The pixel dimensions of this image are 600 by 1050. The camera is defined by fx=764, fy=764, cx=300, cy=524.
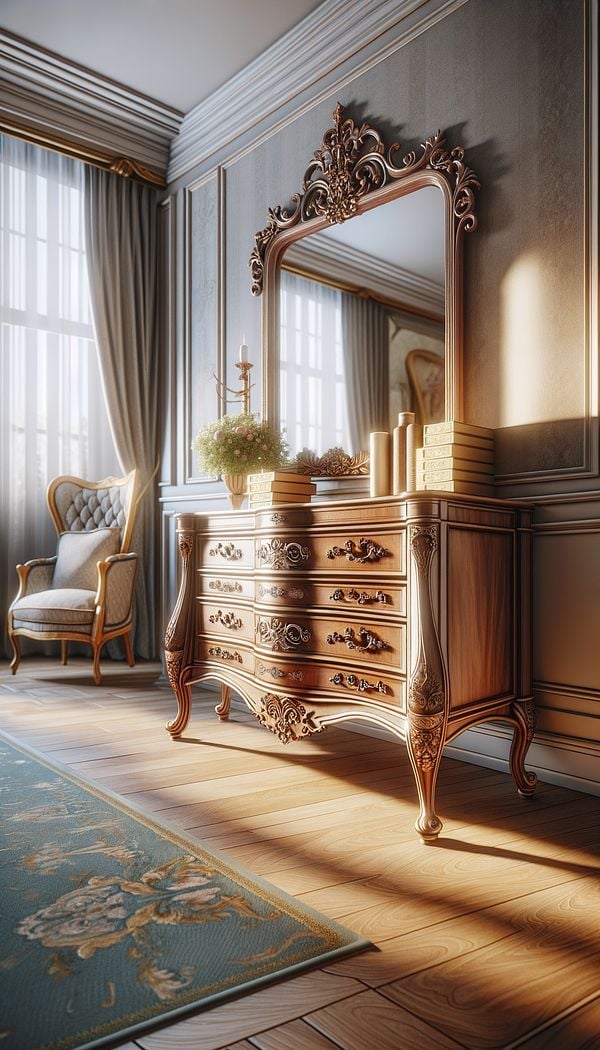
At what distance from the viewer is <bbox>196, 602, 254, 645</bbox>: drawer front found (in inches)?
101

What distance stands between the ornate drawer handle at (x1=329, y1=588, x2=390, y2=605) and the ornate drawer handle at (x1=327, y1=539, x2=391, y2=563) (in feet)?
0.29

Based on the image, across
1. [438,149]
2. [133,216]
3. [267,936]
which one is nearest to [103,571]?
[133,216]

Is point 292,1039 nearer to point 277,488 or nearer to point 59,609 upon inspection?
point 277,488

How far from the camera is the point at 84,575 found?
4055mm

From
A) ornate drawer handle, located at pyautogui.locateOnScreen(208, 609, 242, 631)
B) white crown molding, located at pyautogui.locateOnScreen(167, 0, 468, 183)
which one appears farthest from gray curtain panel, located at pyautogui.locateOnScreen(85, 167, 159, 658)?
ornate drawer handle, located at pyautogui.locateOnScreen(208, 609, 242, 631)

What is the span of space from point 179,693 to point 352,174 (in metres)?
2.07

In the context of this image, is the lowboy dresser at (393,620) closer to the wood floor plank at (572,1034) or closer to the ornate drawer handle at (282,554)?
the ornate drawer handle at (282,554)

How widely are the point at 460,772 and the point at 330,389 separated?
154cm

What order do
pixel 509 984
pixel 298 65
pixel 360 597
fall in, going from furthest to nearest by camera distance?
pixel 298 65, pixel 360 597, pixel 509 984

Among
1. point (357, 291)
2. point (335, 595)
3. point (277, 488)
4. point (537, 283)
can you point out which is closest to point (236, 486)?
point (277, 488)

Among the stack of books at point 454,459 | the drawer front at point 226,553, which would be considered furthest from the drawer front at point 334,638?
the stack of books at point 454,459

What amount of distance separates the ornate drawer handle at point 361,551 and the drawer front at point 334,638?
0.18 m

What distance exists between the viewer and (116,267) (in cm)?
444

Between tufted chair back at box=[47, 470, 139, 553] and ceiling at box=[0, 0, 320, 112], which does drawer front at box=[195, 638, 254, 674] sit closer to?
tufted chair back at box=[47, 470, 139, 553]
